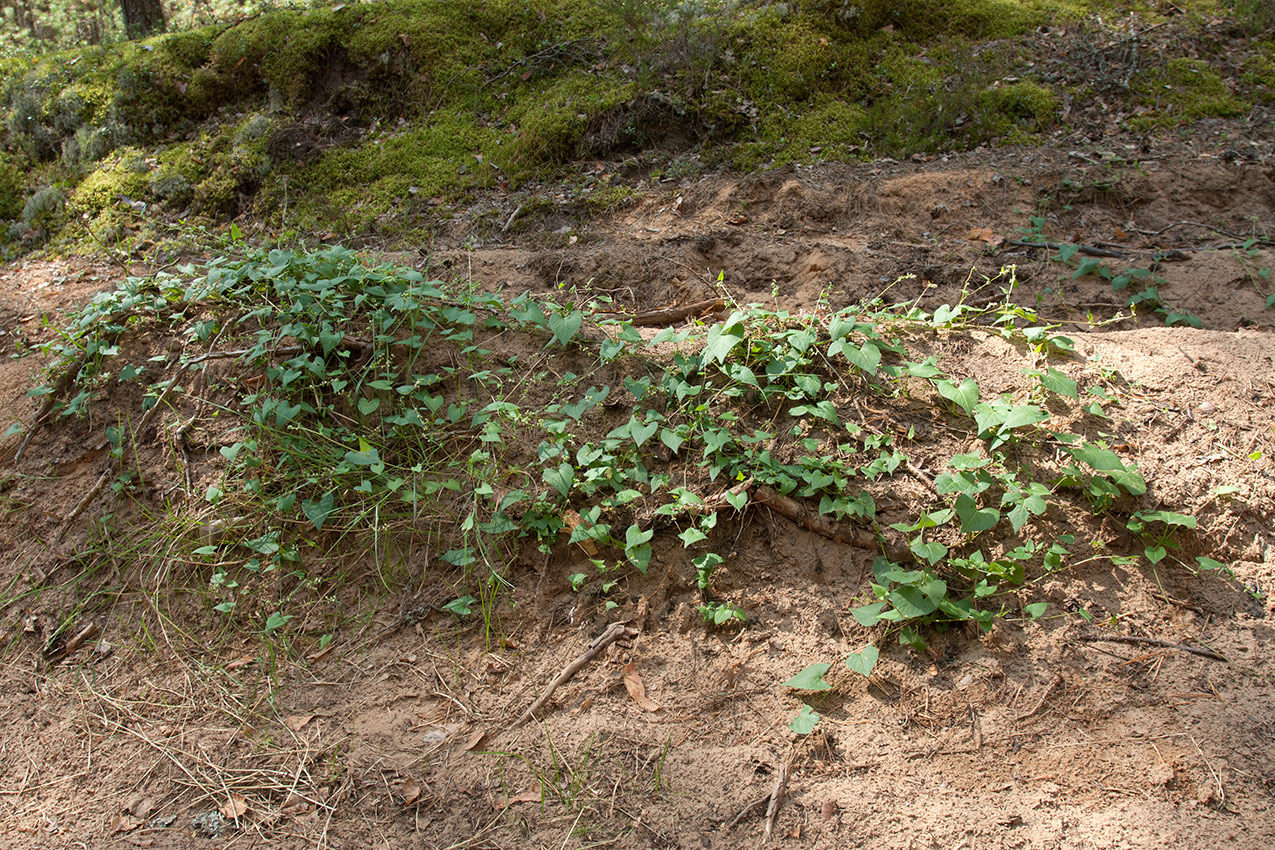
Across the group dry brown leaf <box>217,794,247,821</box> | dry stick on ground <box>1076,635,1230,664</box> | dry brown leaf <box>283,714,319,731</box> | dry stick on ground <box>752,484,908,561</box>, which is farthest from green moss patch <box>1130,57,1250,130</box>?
dry brown leaf <box>217,794,247,821</box>

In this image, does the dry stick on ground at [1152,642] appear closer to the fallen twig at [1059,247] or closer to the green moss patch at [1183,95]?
the fallen twig at [1059,247]

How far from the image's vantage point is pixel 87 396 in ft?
11.6

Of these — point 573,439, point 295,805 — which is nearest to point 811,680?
point 573,439

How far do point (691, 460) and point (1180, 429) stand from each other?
184 centimetres

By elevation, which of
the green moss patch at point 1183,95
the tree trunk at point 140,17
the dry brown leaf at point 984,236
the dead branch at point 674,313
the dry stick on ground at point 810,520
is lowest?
the dry stick on ground at point 810,520

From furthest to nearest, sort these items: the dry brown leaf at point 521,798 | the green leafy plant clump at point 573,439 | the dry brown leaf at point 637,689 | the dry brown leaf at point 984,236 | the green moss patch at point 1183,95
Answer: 1. the green moss patch at point 1183,95
2. the dry brown leaf at point 984,236
3. the green leafy plant clump at point 573,439
4. the dry brown leaf at point 637,689
5. the dry brown leaf at point 521,798

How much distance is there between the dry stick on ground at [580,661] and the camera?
98.9 inches

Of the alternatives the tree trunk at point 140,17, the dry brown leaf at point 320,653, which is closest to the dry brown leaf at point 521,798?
the dry brown leaf at point 320,653

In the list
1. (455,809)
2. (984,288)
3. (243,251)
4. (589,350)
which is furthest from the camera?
(984,288)

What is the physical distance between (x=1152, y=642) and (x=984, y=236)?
3117mm

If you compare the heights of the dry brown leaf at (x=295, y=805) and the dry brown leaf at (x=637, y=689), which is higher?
the dry brown leaf at (x=637, y=689)

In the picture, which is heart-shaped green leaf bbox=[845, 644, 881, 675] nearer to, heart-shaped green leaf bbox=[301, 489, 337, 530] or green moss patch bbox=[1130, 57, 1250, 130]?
heart-shaped green leaf bbox=[301, 489, 337, 530]

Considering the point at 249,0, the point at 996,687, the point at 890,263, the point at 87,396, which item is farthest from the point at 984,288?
the point at 249,0

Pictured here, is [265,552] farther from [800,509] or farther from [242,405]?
[800,509]
